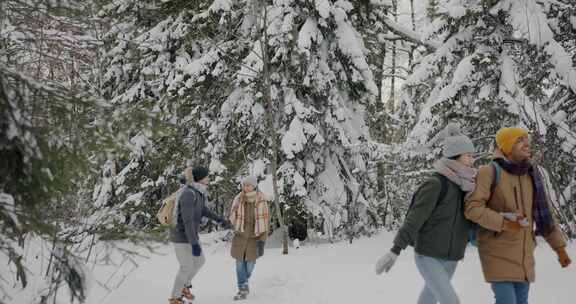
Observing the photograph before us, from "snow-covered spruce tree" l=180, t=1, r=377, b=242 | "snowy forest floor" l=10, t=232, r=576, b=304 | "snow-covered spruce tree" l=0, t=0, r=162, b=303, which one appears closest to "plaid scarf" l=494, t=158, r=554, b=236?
"snowy forest floor" l=10, t=232, r=576, b=304

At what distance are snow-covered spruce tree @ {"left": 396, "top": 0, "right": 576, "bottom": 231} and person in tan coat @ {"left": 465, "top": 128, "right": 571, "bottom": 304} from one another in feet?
15.8

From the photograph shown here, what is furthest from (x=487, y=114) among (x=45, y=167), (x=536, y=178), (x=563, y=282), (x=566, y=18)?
(x=45, y=167)

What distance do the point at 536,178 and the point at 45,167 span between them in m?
3.81

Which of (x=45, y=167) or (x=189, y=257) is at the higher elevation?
(x=45, y=167)

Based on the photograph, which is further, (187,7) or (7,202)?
(187,7)

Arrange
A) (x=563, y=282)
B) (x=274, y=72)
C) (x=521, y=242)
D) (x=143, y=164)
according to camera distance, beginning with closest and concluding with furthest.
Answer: (x=521, y=242) < (x=563, y=282) < (x=274, y=72) < (x=143, y=164)

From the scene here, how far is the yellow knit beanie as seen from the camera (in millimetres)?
4264

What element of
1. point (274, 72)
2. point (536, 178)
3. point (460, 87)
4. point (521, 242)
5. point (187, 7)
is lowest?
point (521, 242)

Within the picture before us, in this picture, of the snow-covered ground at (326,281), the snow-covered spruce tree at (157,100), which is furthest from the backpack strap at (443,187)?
the snow-covered spruce tree at (157,100)

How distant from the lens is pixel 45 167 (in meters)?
3.35

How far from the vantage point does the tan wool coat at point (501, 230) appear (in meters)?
4.17

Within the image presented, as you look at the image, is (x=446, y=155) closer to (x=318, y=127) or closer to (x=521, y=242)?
(x=521, y=242)

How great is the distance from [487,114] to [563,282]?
393 centimetres

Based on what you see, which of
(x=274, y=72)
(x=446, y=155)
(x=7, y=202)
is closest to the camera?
(x=7, y=202)
